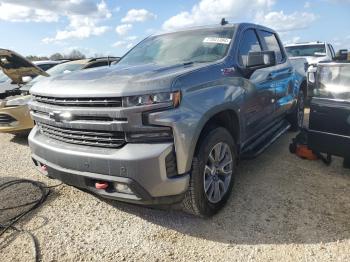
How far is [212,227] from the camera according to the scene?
3156mm

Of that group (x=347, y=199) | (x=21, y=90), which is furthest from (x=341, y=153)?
(x=21, y=90)

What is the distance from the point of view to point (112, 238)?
304 cm

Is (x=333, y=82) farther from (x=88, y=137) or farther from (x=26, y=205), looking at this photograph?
(x=26, y=205)

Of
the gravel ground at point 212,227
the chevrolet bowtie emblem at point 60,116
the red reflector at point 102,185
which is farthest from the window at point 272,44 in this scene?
the red reflector at point 102,185

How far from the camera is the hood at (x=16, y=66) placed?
657 cm

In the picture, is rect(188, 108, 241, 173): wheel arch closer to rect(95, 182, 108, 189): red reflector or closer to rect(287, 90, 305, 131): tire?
rect(95, 182, 108, 189): red reflector

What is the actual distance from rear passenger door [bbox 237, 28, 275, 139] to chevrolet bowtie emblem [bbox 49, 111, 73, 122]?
6.00 ft

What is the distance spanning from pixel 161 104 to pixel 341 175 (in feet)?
9.10

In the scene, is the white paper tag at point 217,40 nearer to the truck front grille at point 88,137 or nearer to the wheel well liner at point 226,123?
the wheel well liner at point 226,123

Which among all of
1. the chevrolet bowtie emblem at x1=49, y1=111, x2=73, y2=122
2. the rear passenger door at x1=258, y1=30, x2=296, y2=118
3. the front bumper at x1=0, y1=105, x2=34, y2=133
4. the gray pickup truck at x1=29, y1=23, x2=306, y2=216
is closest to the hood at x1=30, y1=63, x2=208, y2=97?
the gray pickup truck at x1=29, y1=23, x2=306, y2=216

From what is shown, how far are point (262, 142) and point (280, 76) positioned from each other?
1.16 metres

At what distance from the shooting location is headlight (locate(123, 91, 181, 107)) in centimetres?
262

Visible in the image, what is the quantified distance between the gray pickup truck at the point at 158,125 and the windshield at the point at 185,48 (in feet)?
0.05

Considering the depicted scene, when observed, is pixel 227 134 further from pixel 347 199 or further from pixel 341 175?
pixel 341 175
